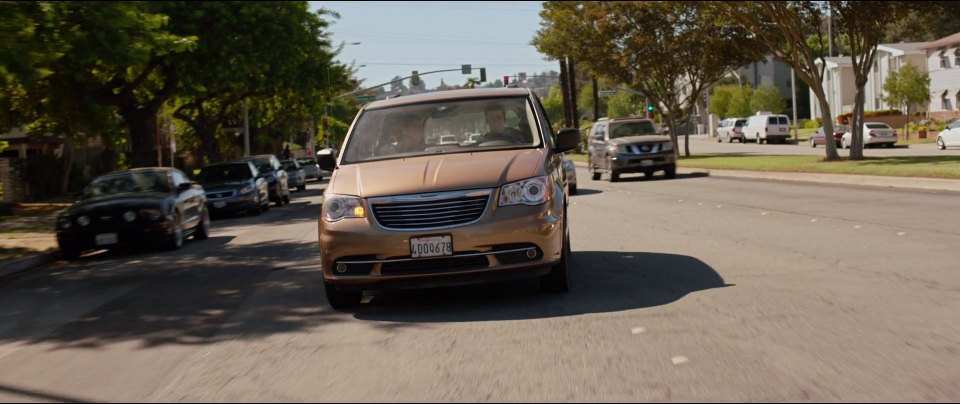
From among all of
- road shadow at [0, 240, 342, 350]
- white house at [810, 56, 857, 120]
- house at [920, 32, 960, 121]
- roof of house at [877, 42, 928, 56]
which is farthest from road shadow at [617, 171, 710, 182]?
white house at [810, 56, 857, 120]

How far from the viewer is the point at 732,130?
78062 mm

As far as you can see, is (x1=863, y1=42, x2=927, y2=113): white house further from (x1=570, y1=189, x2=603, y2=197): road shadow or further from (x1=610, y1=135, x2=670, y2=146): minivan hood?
(x1=570, y1=189, x2=603, y2=197): road shadow

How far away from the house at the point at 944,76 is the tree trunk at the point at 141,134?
1981 inches

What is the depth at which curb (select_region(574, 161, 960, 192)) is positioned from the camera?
2102cm

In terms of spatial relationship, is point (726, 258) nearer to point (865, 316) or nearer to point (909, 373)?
point (865, 316)

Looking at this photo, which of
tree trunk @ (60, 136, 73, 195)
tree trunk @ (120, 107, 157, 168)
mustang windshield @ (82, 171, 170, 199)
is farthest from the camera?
tree trunk @ (60, 136, 73, 195)

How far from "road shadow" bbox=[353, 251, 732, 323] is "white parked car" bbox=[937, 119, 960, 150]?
3565cm

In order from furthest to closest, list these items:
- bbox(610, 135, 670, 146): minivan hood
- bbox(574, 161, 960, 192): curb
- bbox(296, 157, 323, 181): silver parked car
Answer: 1. bbox(296, 157, 323, 181): silver parked car
2. bbox(610, 135, 670, 146): minivan hood
3. bbox(574, 161, 960, 192): curb

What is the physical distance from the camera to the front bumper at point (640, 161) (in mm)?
31469

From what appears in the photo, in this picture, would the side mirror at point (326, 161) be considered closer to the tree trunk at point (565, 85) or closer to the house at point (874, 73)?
the tree trunk at point (565, 85)

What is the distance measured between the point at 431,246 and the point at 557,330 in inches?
52.3

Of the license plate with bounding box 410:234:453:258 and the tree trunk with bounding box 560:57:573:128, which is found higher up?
the tree trunk with bounding box 560:57:573:128

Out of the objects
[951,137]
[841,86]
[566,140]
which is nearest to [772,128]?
[841,86]

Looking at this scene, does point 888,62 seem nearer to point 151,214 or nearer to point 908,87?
point 908,87
